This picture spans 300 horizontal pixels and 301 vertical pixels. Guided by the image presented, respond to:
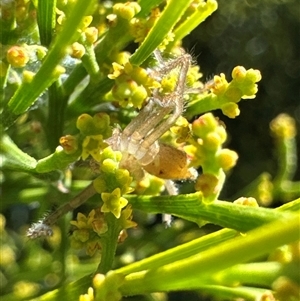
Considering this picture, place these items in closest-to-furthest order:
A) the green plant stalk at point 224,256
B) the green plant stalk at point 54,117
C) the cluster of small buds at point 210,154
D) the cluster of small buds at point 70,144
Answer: the green plant stalk at point 224,256, the cluster of small buds at point 210,154, the cluster of small buds at point 70,144, the green plant stalk at point 54,117

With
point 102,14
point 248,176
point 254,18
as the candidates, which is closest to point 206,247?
point 102,14

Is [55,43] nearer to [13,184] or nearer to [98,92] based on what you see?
[98,92]

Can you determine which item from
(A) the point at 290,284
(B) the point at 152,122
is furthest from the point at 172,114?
(A) the point at 290,284

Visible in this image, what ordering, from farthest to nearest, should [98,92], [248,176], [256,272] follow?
1. [248,176]
2. [98,92]
3. [256,272]

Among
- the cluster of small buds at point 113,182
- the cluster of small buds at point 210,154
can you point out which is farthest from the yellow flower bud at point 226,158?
the cluster of small buds at point 113,182

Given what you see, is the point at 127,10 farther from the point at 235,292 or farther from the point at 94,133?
the point at 235,292

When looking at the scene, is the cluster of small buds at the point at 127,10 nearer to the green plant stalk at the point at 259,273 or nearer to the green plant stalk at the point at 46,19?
the green plant stalk at the point at 46,19
